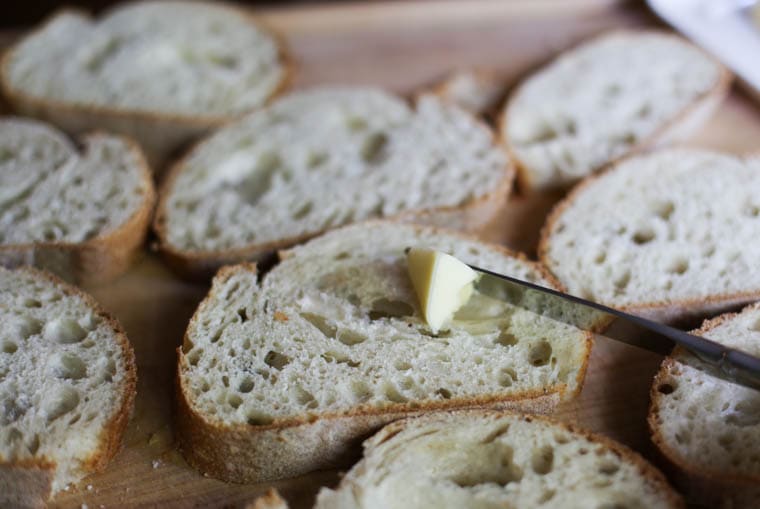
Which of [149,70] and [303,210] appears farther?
[149,70]

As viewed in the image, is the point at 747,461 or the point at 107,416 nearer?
the point at 747,461

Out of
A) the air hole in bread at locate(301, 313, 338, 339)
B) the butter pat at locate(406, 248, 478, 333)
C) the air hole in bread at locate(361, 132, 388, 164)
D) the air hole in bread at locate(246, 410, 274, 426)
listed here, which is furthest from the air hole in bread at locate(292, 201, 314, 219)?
the air hole in bread at locate(246, 410, 274, 426)

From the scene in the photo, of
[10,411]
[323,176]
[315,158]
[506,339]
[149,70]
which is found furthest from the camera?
[149,70]

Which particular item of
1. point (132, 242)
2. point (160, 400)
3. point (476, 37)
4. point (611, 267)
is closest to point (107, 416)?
point (160, 400)

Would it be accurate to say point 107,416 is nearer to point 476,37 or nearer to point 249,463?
point 249,463

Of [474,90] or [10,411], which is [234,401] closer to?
[10,411]

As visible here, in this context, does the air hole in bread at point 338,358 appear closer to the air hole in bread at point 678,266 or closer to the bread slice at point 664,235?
the bread slice at point 664,235

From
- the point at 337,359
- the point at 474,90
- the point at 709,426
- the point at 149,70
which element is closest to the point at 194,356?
the point at 337,359
